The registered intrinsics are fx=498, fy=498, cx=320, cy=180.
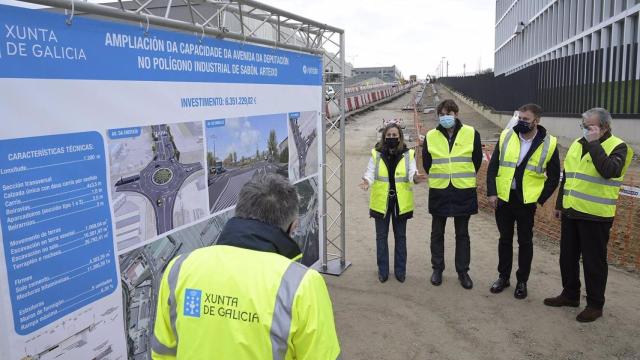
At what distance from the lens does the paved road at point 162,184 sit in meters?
3.28

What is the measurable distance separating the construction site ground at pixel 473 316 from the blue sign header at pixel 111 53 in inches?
104

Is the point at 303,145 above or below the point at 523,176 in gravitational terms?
above

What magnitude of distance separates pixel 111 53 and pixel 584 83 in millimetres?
14274

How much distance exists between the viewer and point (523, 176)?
16.8 ft

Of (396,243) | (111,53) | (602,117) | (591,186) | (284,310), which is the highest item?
(111,53)

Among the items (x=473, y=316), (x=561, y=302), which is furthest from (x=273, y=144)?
(x=561, y=302)

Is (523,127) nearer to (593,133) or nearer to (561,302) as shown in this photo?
(593,133)

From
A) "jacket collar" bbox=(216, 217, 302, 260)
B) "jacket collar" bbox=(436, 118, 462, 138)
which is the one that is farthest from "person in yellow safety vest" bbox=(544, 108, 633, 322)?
"jacket collar" bbox=(216, 217, 302, 260)

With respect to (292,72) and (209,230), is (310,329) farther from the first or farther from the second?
(292,72)

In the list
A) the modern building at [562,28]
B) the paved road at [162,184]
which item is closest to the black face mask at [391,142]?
the paved road at [162,184]

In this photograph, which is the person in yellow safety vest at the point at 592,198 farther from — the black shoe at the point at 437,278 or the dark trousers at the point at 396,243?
the dark trousers at the point at 396,243

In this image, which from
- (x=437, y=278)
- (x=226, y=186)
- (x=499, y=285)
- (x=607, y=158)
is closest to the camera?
(x=226, y=186)

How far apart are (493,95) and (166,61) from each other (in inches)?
1003

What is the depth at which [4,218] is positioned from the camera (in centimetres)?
236
